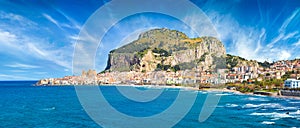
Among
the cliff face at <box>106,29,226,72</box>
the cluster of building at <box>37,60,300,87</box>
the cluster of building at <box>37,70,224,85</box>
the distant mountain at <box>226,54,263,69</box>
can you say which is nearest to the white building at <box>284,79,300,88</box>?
the cluster of building at <box>37,60,300,87</box>

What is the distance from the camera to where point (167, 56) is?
116875 mm

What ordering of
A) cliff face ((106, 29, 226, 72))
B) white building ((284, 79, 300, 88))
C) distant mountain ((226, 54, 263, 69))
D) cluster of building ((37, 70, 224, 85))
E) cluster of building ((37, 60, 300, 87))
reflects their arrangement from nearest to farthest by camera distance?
white building ((284, 79, 300, 88))
cluster of building ((37, 60, 300, 87))
cluster of building ((37, 70, 224, 85))
distant mountain ((226, 54, 263, 69))
cliff face ((106, 29, 226, 72))

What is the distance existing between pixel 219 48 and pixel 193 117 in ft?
293

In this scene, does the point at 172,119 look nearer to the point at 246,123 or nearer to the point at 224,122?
the point at 224,122

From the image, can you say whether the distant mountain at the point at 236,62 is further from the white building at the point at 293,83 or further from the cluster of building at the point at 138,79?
the white building at the point at 293,83

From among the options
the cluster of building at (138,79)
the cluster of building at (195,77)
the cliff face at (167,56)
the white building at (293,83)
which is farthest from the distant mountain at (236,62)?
the white building at (293,83)

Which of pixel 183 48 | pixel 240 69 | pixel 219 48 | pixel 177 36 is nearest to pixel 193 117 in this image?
pixel 240 69

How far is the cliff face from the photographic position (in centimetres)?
10281

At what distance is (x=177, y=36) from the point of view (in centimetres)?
13988

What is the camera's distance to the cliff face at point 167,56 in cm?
10281

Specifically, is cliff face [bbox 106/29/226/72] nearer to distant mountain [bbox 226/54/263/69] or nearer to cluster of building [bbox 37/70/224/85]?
distant mountain [bbox 226/54/263/69]

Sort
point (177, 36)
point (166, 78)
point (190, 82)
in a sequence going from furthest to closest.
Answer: point (177, 36)
point (166, 78)
point (190, 82)

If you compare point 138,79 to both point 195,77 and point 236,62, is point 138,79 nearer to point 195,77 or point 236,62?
point 195,77

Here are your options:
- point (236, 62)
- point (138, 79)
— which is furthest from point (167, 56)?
point (236, 62)
